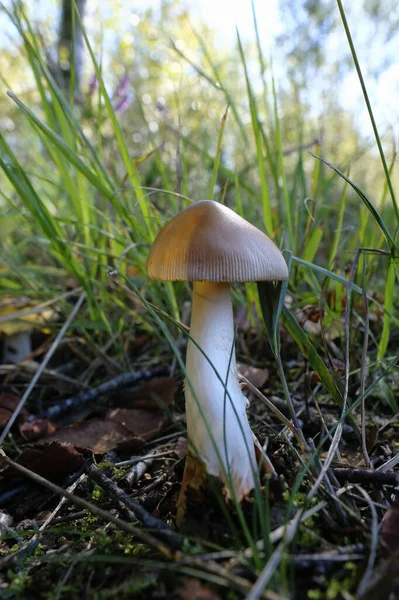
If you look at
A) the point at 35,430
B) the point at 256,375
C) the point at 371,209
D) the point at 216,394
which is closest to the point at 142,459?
the point at 216,394

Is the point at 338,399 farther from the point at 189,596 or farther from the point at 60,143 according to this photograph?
the point at 60,143

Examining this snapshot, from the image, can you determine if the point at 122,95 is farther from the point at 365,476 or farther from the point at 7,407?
the point at 365,476

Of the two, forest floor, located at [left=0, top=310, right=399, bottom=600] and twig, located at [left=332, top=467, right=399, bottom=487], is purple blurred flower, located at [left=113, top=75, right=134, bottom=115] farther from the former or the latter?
twig, located at [left=332, top=467, right=399, bottom=487]

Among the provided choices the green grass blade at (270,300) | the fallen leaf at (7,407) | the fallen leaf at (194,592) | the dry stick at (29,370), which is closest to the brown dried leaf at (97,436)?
the fallen leaf at (7,407)

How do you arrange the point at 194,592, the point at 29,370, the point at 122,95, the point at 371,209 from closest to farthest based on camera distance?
1. the point at 194,592
2. the point at 371,209
3. the point at 29,370
4. the point at 122,95

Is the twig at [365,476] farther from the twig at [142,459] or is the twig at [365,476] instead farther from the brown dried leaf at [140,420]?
the brown dried leaf at [140,420]
